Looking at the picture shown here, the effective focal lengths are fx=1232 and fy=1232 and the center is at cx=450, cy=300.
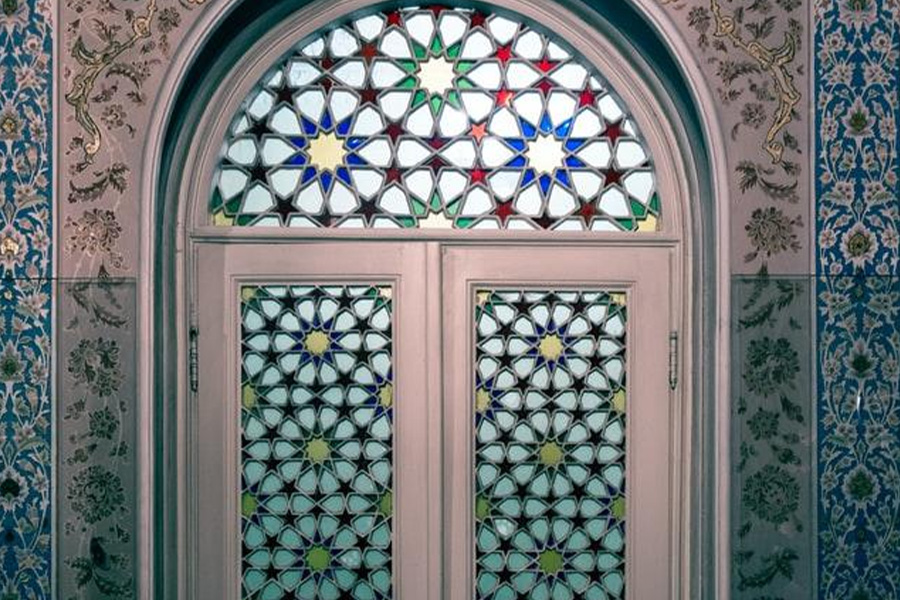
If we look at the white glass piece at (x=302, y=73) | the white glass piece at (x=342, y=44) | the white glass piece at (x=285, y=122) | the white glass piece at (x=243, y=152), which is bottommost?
the white glass piece at (x=243, y=152)

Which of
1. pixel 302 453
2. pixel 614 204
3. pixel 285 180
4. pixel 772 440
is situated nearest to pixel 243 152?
pixel 285 180

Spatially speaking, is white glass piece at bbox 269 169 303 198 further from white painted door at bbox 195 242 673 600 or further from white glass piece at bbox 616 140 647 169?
white glass piece at bbox 616 140 647 169

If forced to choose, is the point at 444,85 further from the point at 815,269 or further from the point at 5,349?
the point at 5,349

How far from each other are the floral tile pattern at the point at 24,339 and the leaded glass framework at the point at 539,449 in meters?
0.96

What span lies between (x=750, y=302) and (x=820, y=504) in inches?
18.4

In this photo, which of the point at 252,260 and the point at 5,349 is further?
the point at 252,260

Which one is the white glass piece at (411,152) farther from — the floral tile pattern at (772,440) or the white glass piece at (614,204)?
the floral tile pattern at (772,440)

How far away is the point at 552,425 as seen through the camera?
9.39 feet

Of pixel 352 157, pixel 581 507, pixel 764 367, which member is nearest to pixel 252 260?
pixel 352 157

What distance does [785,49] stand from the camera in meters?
2.71

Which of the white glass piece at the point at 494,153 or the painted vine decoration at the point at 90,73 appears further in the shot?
the white glass piece at the point at 494,153

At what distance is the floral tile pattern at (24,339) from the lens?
260 cm

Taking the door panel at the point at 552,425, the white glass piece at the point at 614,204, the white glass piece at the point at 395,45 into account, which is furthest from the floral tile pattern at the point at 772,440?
the white glass piece at the point at 395,45

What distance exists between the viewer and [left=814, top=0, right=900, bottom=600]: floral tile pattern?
270cm
